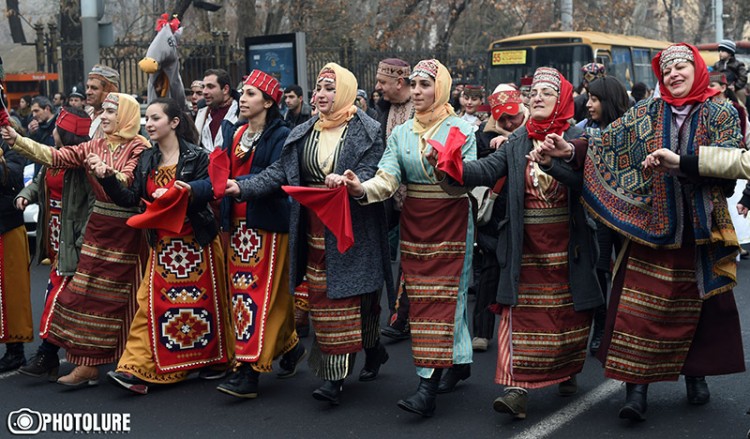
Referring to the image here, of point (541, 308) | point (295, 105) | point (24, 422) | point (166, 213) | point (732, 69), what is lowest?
point (24, 422)

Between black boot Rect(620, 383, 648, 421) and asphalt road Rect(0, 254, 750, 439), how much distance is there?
63 mm

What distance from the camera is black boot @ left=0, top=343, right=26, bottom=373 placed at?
7504mm

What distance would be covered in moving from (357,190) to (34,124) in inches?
361

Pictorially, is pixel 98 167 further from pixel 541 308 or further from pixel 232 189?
pixel 541 308

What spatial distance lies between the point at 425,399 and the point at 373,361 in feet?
2.92

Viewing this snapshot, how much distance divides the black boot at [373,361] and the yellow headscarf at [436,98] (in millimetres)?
1417

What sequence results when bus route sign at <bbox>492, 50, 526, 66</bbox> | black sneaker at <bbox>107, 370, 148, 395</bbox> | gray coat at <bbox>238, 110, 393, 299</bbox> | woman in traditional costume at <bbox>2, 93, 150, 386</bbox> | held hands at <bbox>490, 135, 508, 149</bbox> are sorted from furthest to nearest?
1. bus route sign at <bbox>492, 50, 526, 66</bbox>
2. held hands at <bbox>490, 135, 508, 149</bbox>
3. woman in traditional costume at <bbox>2, 93, 150, 386</bbox>
4. black sneaker at <bbox>107, 370, 148, 395</bbox>
5. gray coat at <bbox>238, 110, 393, 299</bbox>

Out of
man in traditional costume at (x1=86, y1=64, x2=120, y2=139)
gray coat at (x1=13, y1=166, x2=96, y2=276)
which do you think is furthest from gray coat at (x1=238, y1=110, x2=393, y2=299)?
man in traditional costume at (x1=86, y1=64, x2=120, y2=139)

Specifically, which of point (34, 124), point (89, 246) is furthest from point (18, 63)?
point (89, 246)

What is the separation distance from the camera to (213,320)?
699 cm

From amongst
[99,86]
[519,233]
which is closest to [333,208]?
[519,233]

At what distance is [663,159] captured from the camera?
5434 mm

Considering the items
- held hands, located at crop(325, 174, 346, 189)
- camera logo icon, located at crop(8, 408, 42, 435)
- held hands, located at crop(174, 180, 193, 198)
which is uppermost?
held hands, located at crop(325, 174, 346, 189)

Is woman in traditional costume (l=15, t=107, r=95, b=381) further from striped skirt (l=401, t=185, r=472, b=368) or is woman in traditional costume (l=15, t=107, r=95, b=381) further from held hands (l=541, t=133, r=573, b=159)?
held hands (l=541, t=133, r=573, b=159)
